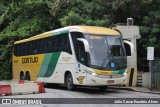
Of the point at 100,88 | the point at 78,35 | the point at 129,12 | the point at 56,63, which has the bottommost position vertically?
the point at 100,88

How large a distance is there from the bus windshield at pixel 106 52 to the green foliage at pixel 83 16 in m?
4.79

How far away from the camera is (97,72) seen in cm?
1861

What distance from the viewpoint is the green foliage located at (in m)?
25.8

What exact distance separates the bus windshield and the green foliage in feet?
15.7

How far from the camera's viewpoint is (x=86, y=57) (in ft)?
62.0

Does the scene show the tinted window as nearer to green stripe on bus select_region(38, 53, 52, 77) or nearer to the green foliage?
green stripe on bus select_region(38, 53, 52, 77)

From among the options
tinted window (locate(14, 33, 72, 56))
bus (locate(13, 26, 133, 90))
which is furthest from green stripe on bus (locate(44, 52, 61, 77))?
tinted window (locate(14, 33, 72, 56))

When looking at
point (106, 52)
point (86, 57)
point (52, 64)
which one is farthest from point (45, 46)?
point (106, 52)

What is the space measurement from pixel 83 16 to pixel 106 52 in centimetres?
1014

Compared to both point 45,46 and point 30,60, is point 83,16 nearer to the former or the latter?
point 30,60

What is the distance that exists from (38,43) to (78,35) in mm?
6524

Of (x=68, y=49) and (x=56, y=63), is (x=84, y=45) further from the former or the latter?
(x=56, y=63)

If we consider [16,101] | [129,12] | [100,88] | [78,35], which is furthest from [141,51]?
[16,101]

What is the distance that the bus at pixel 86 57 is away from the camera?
18.8 metres
